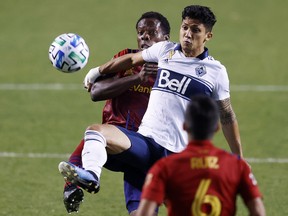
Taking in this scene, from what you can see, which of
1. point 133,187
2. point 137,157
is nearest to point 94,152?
point 137,157

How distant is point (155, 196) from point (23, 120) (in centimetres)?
1021

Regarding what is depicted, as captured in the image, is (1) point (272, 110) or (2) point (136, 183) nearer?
(2) point (136, 183)

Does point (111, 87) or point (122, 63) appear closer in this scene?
point (122, 63)

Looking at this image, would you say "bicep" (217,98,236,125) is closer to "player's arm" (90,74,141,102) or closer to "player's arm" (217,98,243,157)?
"player's arm" (217,98,243,157)

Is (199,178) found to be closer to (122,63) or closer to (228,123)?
(228,123)

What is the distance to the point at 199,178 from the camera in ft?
20.2

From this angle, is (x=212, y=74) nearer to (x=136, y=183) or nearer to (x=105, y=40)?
(x=136, y=183)

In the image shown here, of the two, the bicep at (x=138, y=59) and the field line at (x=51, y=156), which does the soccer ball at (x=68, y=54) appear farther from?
the field line at (x=51, y=156)

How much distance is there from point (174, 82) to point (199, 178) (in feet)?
8.00

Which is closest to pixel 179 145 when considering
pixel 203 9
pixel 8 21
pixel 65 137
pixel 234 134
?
pixel 234 134

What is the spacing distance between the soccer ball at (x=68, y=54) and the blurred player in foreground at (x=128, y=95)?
1.00 ft

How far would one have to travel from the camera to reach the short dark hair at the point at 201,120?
6.14m

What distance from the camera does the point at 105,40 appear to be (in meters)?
22.0

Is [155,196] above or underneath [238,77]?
above
